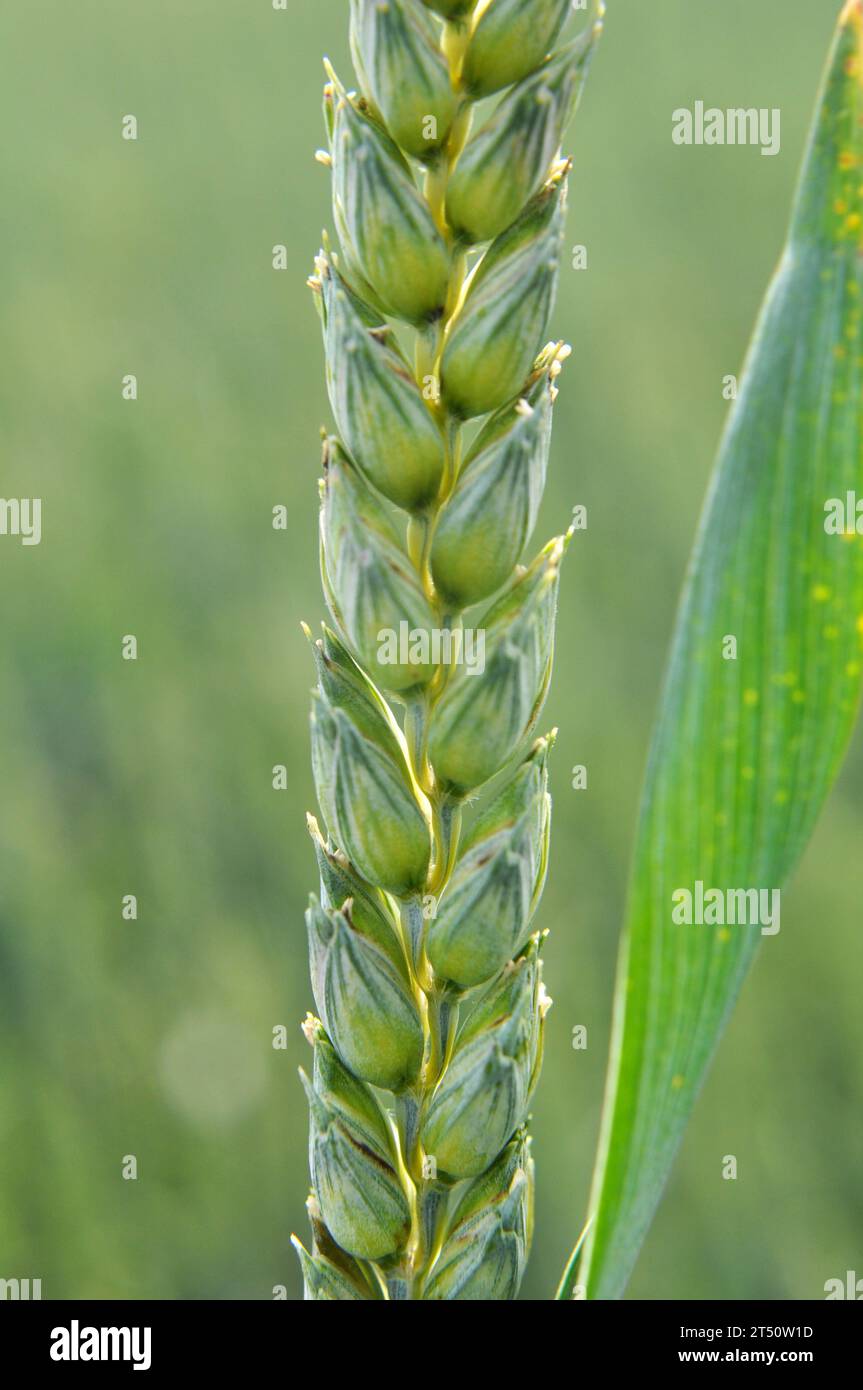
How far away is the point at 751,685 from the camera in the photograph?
444 mm

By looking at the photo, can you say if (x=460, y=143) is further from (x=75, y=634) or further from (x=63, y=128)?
(x=63, y=128)

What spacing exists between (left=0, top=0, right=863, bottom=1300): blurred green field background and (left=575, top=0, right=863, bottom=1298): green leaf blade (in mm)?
945

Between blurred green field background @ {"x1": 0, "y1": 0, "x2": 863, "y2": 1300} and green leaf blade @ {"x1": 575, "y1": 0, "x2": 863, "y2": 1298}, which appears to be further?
blurred green field background @ {"x1": 0, "y1": 0, "x2": 863, "y2": 1300}

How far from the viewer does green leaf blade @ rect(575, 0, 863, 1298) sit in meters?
0.43

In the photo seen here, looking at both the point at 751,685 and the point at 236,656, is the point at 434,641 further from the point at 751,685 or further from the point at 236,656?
the point at 236,656

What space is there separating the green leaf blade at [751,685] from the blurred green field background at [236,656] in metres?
0.94

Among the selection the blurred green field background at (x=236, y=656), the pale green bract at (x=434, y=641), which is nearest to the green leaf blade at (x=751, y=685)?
the pale green bract at (x=434, y=641)

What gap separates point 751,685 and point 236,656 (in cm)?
159
